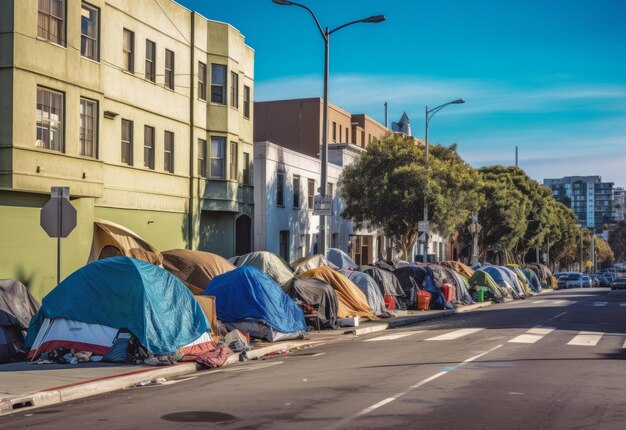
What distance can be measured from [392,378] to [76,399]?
4.92 m

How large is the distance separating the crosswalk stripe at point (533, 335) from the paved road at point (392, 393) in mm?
485

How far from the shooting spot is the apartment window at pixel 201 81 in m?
31.8

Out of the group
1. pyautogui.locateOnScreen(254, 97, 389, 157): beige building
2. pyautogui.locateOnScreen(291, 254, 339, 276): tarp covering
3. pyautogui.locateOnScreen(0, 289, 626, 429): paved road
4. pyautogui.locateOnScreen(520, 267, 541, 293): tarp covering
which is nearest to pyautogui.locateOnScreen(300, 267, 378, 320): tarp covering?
pyautogui.locateOnScreen(291, 254, 339, 276): tarp covering

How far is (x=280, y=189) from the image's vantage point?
39781 mm

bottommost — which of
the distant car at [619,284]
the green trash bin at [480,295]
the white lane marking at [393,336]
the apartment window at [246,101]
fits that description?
the distant car at [619,284]

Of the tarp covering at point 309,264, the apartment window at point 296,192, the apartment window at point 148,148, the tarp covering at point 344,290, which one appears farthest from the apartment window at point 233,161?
the tarp covering at point 344,290

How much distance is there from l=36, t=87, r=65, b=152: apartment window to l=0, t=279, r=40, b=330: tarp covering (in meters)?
6.09

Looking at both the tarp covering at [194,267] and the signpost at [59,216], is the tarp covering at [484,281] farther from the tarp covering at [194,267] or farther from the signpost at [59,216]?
the signpost at [59,216]

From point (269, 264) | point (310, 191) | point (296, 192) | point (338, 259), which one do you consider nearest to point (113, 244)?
point (269, 264)

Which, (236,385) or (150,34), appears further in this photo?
(150,34)

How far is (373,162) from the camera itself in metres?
44.2

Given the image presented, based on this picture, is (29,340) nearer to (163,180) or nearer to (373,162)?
(163,180)

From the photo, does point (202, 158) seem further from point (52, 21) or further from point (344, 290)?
point (52, 21)

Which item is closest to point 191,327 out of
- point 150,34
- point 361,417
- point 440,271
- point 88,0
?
point 361,417
